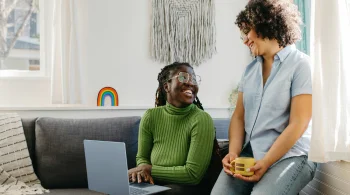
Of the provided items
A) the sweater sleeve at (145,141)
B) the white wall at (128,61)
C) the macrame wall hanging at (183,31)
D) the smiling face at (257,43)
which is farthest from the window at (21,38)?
the smiling face at (257,43)

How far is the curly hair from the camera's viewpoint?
1.80m

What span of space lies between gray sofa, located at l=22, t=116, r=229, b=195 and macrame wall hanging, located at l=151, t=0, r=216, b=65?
968mm

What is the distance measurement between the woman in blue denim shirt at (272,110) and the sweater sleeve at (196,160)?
0.39 feet

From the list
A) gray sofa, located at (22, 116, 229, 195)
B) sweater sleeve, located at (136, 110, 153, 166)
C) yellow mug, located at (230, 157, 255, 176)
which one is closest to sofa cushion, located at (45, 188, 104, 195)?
gray sofa, located at (22, 116, 229, 195)

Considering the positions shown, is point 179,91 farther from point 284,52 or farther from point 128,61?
point 128,61

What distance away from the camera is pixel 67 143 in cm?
246

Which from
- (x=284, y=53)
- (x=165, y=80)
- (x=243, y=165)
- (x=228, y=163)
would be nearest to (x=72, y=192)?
(x=165, y=80)

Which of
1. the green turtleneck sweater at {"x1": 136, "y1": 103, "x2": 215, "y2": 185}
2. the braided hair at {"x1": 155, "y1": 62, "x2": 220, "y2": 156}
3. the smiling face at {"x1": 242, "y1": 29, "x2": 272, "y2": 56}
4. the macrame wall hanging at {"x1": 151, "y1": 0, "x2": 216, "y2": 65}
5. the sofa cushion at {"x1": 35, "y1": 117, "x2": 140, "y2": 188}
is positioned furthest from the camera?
the macrame wall hanging at {"x1": 151, "y1": 0, "x2": 216, "y2": 65}

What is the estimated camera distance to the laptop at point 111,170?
1.71 meters

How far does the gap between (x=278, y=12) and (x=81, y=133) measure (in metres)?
1.28

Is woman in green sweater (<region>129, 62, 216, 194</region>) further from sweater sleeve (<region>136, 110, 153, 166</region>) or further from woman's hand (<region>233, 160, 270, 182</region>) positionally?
woman's hand (<region>233, 160, 270, 182</region>)

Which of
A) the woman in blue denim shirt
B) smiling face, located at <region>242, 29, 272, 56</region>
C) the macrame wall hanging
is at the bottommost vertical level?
the woman in blue denim shirt

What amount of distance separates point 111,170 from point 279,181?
2.14 feet

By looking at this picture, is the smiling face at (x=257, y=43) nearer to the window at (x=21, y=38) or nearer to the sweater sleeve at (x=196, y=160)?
the sweater sleeve at (x=196, y=160)
